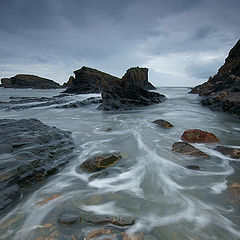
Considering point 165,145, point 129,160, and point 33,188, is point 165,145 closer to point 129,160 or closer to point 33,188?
point 129,160

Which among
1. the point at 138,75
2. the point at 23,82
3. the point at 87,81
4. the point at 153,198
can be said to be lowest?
the point at 153,198

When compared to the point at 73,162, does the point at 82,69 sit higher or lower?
higher

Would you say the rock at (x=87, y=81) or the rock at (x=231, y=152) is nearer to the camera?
the rock at (x=231, y=152)

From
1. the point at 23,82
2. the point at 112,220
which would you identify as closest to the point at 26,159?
the point at 112,220

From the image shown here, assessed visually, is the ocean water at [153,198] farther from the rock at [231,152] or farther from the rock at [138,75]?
the rock at [138,75]

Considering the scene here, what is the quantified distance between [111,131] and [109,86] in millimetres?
9673

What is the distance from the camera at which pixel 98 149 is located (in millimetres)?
5133

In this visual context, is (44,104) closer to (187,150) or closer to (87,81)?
(187,150)

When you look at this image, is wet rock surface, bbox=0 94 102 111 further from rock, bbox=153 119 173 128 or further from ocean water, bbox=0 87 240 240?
ocean water, bbox=0 87 240 240

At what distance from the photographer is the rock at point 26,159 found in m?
2.71

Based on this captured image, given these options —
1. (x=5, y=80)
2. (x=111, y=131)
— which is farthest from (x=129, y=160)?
(x=5, y=80)

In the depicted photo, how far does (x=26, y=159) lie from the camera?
3.45 metres

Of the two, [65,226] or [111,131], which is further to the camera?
[111,131]

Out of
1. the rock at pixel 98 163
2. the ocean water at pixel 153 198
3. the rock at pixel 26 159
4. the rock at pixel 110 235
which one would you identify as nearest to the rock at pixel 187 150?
the ocean water at pixel 153 198
